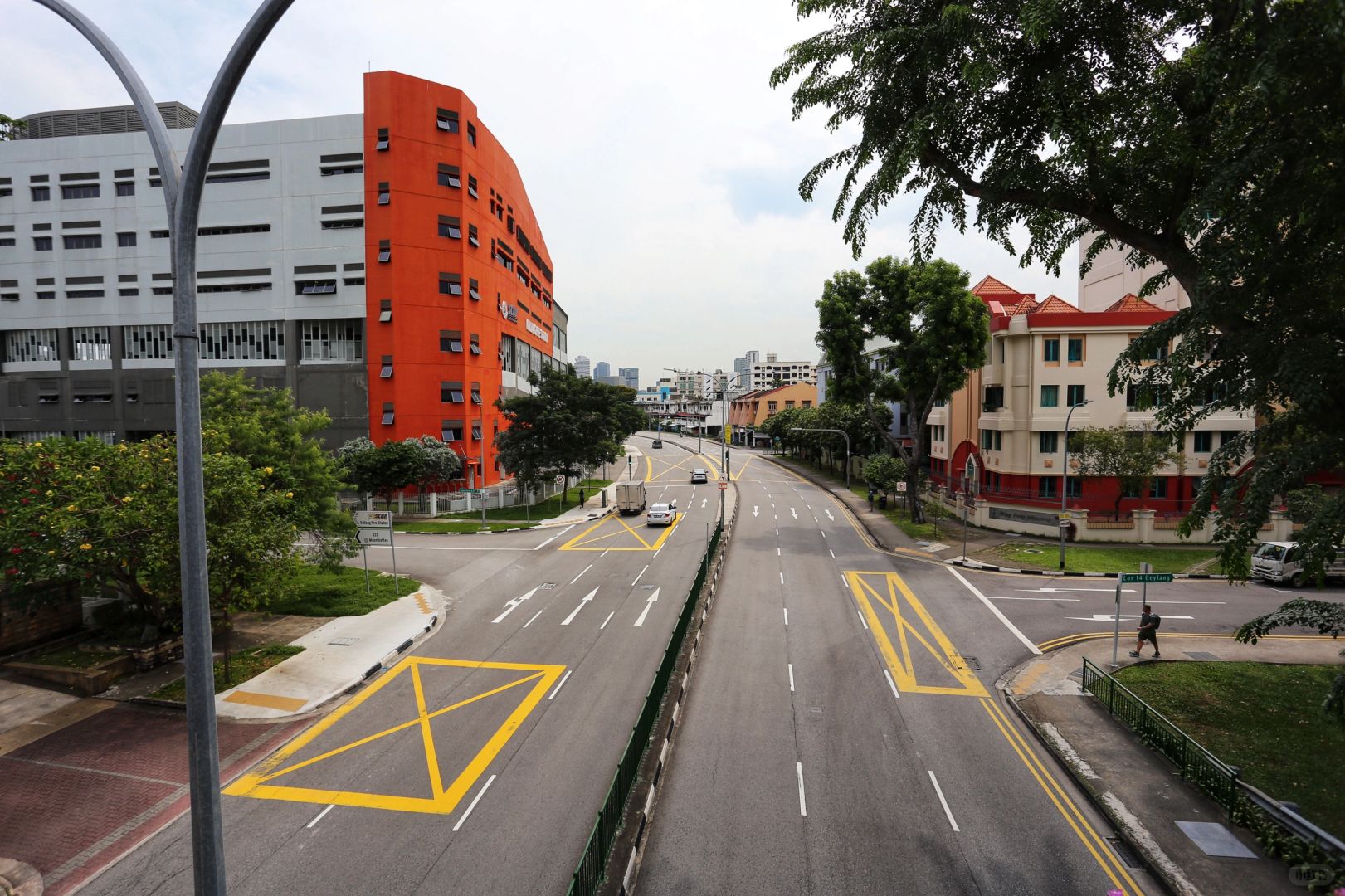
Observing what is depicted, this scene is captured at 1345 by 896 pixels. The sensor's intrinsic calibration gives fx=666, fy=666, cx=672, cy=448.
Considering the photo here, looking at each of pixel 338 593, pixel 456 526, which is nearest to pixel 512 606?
pixel 338 593

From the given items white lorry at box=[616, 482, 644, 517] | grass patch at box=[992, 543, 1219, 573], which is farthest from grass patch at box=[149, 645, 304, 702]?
grass patch at box=[992, 543, 1219, 573]

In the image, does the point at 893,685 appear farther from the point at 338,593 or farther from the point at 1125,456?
the point at 1125,456

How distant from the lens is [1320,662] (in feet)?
61.1

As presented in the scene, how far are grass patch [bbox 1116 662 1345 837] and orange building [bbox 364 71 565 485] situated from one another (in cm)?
4073

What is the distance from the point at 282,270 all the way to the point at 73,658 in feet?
128

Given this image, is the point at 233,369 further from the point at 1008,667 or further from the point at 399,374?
the point at 1008,667

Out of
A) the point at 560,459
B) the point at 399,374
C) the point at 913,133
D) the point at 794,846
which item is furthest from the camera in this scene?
the point at 399,374

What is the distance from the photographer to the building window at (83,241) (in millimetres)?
52125

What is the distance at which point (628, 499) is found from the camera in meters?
46.0

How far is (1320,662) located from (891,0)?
70.2 feet

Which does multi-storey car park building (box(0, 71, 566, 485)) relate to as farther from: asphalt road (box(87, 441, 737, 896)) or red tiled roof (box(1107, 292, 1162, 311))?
red tiled roof (box(1107, 292, 1162, 311))

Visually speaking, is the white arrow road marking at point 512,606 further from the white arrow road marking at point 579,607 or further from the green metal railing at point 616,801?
the green metal railing at point 616,801

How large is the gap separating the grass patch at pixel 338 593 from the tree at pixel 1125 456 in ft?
113

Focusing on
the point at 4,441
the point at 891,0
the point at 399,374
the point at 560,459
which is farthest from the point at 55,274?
the point at 891,0
